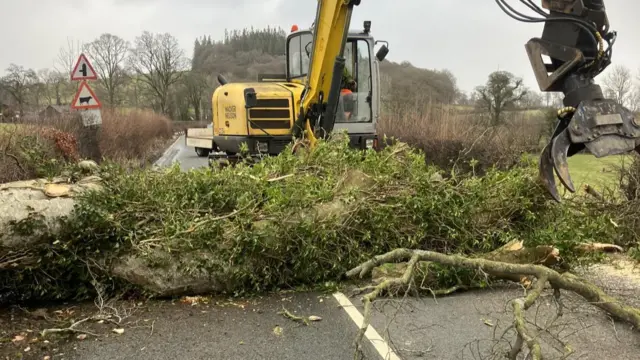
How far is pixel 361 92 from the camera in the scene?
988 cm

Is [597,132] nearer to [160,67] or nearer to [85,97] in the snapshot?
[85,97]

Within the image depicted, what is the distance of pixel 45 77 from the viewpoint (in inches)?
1437

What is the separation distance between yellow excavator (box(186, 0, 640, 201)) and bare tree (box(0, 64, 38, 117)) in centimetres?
2630

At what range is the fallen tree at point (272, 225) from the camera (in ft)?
14.9

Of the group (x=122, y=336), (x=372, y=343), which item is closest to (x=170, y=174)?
(x=122, y=336)

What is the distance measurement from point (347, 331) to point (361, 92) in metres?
6.45

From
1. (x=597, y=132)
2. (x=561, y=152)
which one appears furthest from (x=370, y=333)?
(x=597, y=132)

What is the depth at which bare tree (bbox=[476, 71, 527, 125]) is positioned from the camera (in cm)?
2364

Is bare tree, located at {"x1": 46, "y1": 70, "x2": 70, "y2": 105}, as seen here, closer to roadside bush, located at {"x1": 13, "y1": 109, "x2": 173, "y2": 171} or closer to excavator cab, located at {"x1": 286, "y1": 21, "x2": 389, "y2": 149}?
roadside bush, located at {"x1": 13, "y1": 109, "x2": 173, "y2": 171}

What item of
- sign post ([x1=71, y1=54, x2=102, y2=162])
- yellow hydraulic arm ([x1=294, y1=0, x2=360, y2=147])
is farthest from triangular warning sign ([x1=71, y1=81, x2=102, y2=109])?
yellow hydraulic arm ([x1=294, y1=0, x2=360, y2=147])

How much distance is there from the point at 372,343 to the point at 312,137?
15.5ft

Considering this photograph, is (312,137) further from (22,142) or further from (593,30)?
(593,30)

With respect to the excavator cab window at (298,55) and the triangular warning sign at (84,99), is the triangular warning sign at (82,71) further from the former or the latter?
the excavator cab window at (298,55)

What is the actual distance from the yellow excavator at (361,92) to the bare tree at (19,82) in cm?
2630
